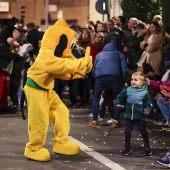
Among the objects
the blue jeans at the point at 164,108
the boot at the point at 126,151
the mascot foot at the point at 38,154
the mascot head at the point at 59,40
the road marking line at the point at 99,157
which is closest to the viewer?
the road marking line at the point at 99,157

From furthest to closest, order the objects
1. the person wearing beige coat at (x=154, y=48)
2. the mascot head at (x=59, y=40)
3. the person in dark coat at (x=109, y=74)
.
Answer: the person wearing beige coat at (x=154, y=48) → the person in dark coat at (x=109, y=74) → the mascot head at (x=59, y=40)

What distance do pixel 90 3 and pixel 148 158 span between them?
34.7m

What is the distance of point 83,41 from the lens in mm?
16906

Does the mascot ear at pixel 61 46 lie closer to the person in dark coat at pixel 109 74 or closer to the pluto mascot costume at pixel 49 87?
the pluto mascot costume at pixel 49 87

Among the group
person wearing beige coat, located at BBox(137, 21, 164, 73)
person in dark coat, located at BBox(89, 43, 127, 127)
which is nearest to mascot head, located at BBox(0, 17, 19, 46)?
person in dark coat, located at BBox(89, 43, 127, 127)

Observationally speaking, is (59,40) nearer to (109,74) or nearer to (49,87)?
(49,87)

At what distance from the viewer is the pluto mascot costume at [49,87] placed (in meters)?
9.93

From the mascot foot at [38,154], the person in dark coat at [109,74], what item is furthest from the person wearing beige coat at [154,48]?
the mascot foot at [38,154]

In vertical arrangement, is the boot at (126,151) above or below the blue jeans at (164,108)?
below

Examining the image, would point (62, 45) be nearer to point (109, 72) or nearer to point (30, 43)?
point (109, 72)

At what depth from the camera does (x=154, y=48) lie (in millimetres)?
15062

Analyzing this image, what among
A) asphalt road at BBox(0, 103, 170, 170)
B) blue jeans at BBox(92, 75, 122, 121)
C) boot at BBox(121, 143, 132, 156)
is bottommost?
asphalt road at BBox(0, 103, 170, 170)

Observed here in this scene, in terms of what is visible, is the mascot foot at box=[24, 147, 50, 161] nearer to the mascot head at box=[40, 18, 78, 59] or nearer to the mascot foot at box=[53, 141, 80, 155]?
the mascot foot at box=[53, 141, 80, 155]

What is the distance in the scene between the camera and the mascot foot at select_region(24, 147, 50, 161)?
32.5 ft
